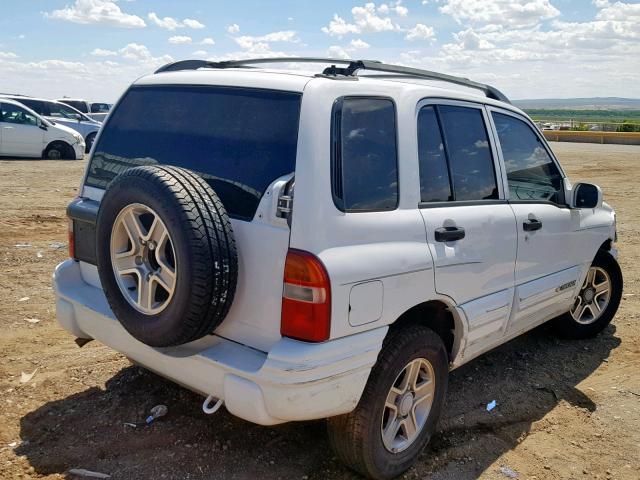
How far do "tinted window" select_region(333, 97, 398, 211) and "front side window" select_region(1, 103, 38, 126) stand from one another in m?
16.3

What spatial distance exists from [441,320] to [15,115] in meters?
16.4

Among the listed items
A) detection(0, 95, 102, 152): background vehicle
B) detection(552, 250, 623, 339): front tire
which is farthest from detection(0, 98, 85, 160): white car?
detection(552, 250, 623, 339): front tire

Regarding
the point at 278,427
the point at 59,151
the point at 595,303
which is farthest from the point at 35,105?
the point at 278,427

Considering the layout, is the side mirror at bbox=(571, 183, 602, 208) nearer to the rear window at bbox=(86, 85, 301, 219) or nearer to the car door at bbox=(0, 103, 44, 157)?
the rear window at bbox=(86, 85, 301, 219)

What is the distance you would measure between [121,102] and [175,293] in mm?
1493

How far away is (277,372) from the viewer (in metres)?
2.66

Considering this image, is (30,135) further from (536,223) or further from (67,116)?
(536,223)

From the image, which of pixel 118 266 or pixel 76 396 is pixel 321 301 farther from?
pixel 76 396

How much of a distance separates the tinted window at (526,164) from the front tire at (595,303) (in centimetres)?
103

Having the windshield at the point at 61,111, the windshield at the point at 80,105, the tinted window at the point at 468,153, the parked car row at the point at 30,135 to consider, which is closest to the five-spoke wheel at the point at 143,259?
the tinted window at the point at 468,153

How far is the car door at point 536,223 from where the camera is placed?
4.01 meters

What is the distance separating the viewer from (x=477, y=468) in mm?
3457

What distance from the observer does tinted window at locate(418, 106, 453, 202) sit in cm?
331

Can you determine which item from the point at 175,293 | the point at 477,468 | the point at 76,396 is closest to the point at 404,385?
the point at 477,468
